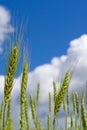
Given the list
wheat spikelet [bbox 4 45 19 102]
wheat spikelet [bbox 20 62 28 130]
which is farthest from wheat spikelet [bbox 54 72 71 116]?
wheat spikelet [bbox 4 45 19 102]

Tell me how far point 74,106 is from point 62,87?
2.86 m

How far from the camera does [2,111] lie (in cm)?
295

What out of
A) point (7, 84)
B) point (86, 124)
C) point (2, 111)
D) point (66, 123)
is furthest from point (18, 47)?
point (66, 123)

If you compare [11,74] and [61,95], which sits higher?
[11,74]

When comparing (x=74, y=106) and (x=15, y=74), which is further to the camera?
(x=74, y=106)

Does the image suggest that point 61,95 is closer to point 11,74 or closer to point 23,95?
point 23,95

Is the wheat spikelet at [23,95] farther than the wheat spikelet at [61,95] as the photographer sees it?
No

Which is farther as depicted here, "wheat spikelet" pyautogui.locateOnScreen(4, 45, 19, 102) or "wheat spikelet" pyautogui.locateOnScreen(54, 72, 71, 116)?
"wheat spikelet" pyautogui.locateOnScreen(54, 72, 71, 116)

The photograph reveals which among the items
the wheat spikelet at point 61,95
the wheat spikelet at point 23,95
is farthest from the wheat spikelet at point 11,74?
the wheat spikelet at point 61,95

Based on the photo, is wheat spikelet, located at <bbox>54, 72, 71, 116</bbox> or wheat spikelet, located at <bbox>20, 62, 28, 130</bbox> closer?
wheat spikelet, located at <bbox>20, 62, 28, 130</bbox>

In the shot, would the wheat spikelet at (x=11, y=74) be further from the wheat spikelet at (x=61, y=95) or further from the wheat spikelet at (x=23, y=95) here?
the wheat spikelet at (x=61, y=95)

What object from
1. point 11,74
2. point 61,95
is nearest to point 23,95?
point 11,74

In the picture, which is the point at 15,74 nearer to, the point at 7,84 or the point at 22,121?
the point at 7,84

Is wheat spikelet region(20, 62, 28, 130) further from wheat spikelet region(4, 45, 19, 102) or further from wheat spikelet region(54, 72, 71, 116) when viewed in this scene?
wheat spikelet region(54, 72, 71, 116)
